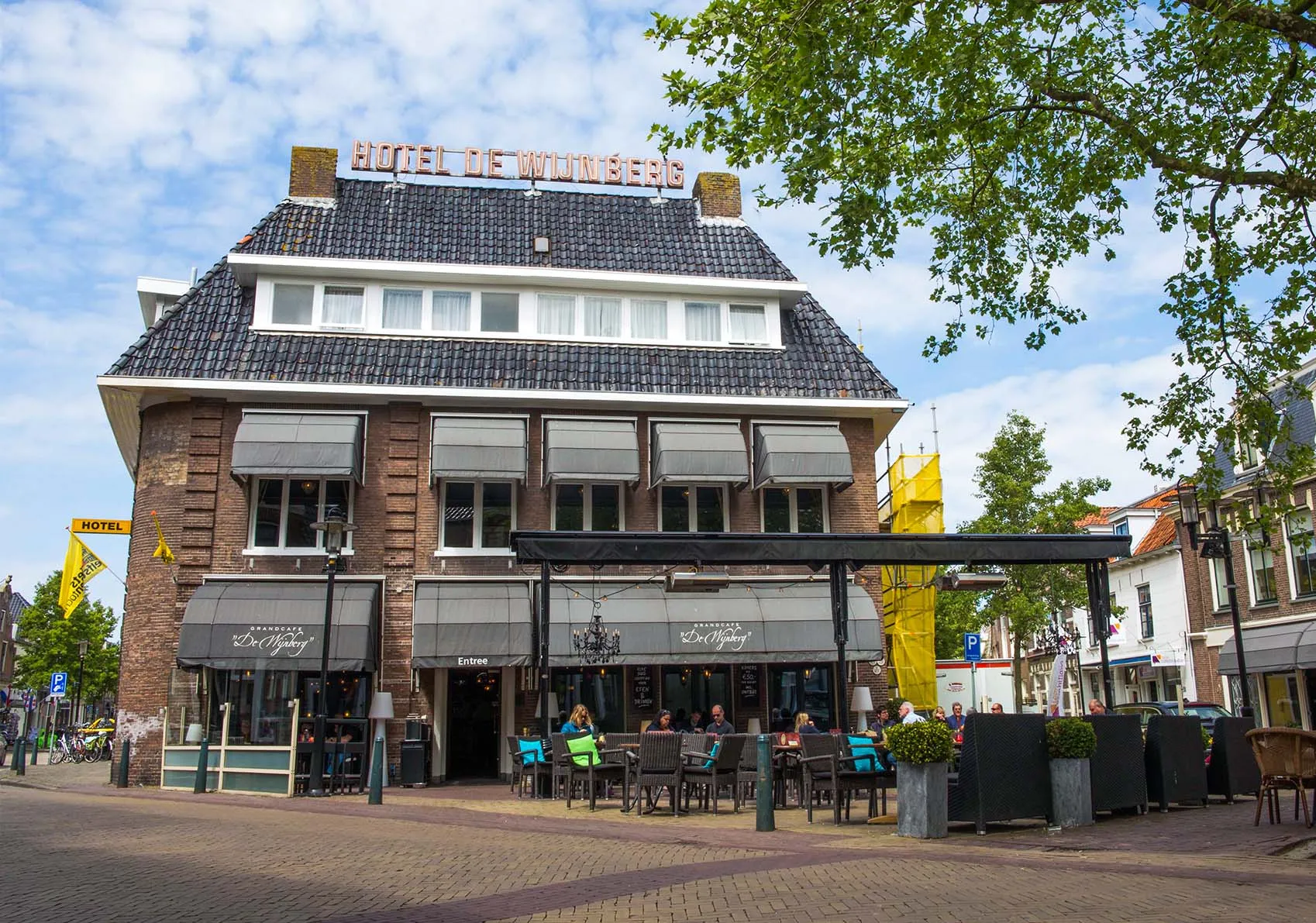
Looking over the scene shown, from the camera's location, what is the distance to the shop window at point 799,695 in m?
24.6

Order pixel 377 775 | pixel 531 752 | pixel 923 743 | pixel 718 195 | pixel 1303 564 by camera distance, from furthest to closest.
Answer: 1. pixel 1303 564
2. pixel 718 195
3. pixel 531 752
4. pixel 377 775
5. pixel 923 743

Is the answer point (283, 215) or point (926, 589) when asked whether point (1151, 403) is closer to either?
point (926, 589)

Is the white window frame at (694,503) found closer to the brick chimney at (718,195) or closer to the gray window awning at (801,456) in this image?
the gray window awning at (801,456)

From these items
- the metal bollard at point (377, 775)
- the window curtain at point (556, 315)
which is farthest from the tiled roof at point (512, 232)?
the metal bollard at point (377, 775)

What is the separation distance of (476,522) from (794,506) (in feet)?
23.7

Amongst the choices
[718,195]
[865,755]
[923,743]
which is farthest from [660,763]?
[718,195]

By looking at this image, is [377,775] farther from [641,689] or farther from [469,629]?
[641,689]

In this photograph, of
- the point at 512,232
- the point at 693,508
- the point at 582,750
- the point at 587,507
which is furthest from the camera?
the point at 512,232

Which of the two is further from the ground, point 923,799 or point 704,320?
point 704,320

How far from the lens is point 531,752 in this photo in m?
17.9

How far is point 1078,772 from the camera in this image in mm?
12664

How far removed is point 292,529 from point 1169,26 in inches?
738

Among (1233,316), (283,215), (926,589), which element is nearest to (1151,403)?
(1233,316)

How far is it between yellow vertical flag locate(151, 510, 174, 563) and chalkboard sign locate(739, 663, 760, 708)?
1236cm
